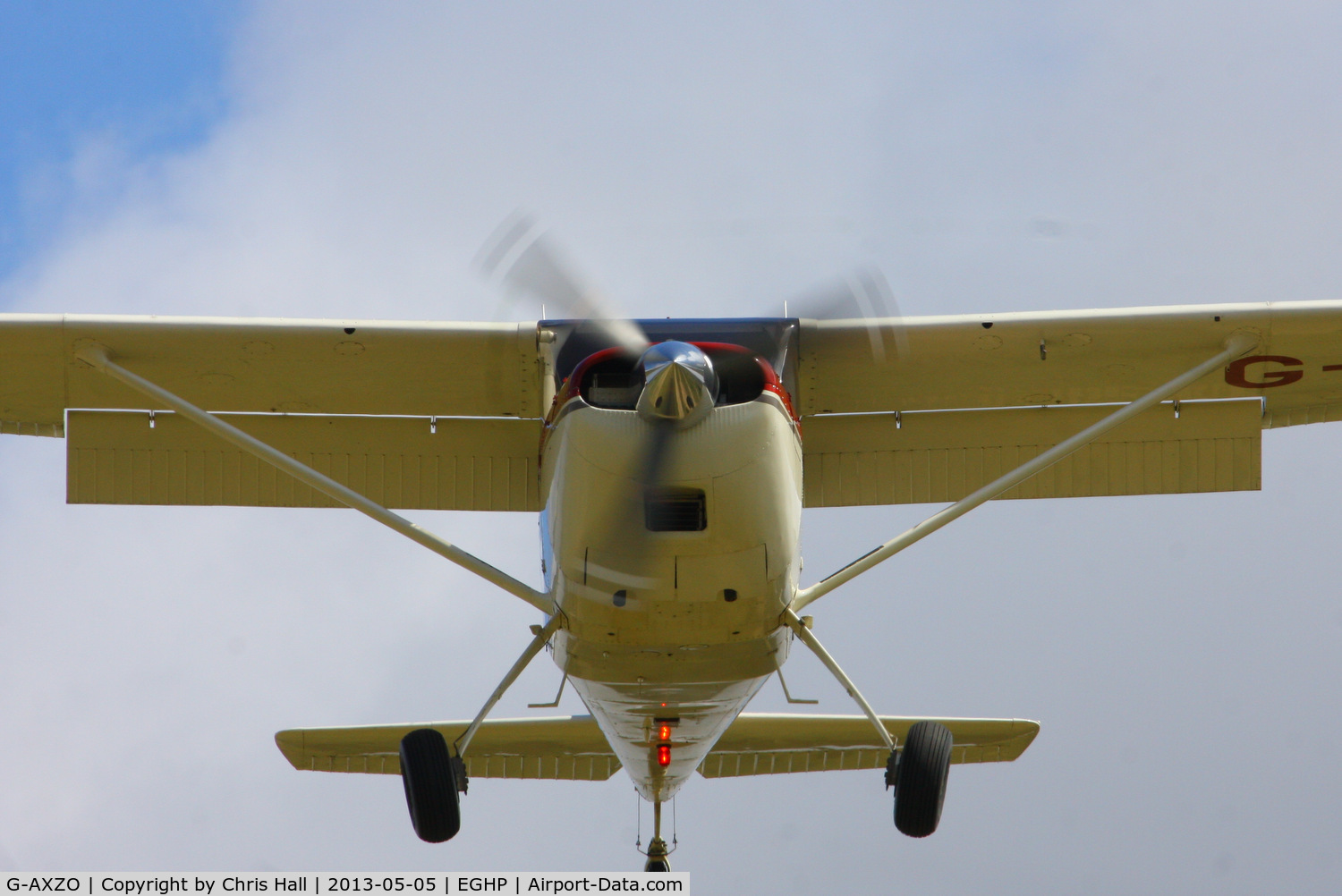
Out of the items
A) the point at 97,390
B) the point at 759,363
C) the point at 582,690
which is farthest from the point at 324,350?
the point at 759,363

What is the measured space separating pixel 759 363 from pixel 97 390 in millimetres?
5622

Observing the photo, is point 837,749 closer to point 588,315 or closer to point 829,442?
point 829,442

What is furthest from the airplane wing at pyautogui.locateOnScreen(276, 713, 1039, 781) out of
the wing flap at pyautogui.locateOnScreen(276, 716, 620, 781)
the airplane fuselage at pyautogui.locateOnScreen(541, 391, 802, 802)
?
the airplane fuselage at pyautogui.locateOnScreen(541, 391, 802, 802)

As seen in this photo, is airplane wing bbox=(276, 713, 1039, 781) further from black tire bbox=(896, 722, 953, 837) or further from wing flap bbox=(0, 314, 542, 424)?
wing flap bbox=(0, 314, 542, 424)

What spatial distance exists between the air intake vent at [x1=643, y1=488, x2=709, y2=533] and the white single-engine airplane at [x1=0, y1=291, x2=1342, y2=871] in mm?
16

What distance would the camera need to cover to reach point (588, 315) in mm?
9195

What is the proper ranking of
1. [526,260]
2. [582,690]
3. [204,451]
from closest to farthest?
1. [526,260]
2. [582,690]
3. [204,451]

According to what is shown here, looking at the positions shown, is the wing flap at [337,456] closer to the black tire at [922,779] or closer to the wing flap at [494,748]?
the wing flap at [494,748]

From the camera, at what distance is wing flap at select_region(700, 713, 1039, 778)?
40.8ft

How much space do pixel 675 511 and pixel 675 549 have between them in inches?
10.8

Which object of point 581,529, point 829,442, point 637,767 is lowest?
point 637,767

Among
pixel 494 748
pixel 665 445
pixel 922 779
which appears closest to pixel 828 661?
pixel 922 779

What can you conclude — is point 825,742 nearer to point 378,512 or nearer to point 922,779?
point 922,779

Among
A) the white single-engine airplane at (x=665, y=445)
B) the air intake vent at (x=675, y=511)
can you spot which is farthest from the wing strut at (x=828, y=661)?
the air intake vent at (x=675, y=511)
